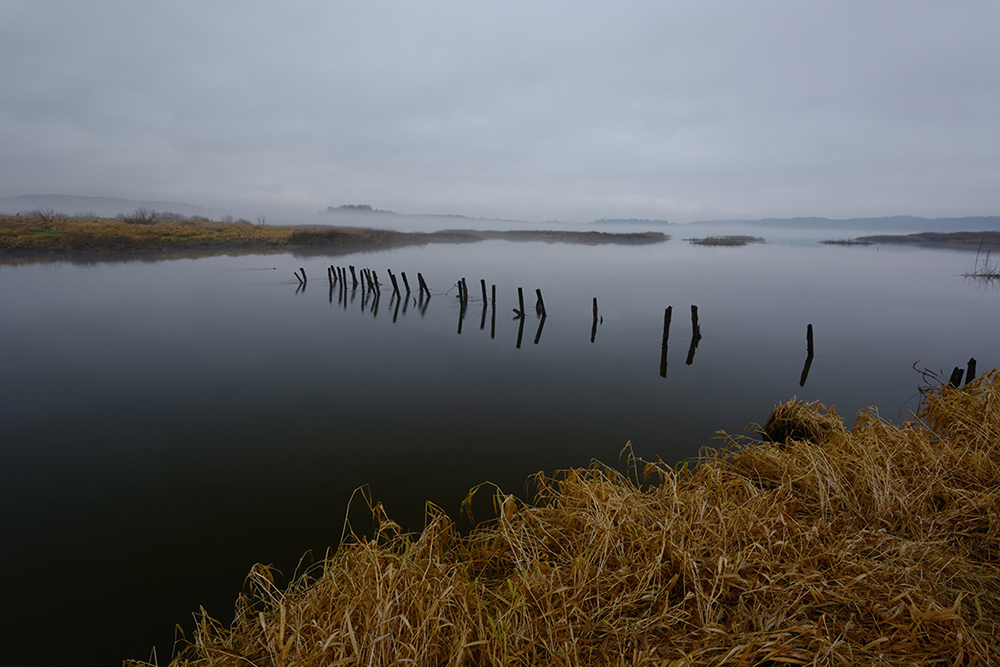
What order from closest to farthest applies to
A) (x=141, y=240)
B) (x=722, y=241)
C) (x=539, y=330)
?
(x=539, y=330) < (x=141, y=240) < (x=722, y=241)

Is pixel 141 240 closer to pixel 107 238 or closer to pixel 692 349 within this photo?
pixel 107 238

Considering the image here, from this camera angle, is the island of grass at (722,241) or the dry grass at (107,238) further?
the island of grass at (722,241)

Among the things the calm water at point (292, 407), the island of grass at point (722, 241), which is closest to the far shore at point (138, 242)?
the calm water at point (292, 407)

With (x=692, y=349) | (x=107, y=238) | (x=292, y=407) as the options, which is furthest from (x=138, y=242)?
(x=692, y=349)

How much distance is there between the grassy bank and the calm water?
1881mm

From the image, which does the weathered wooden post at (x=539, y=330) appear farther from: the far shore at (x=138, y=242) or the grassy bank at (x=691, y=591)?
the far shore at (x=138, y=242)

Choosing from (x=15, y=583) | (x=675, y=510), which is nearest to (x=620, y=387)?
(x=675, y=510)

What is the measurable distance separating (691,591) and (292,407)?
1001cm

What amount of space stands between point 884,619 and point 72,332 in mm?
25663

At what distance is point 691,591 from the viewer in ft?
10.2

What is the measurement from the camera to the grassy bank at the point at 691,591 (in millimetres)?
2664

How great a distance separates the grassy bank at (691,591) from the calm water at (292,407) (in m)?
1.88

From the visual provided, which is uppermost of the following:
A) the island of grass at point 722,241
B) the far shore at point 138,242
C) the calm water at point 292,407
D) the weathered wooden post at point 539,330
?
the island of grass at point 722,241

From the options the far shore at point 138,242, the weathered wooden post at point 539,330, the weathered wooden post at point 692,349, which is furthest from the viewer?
the far shore at point 138,242
